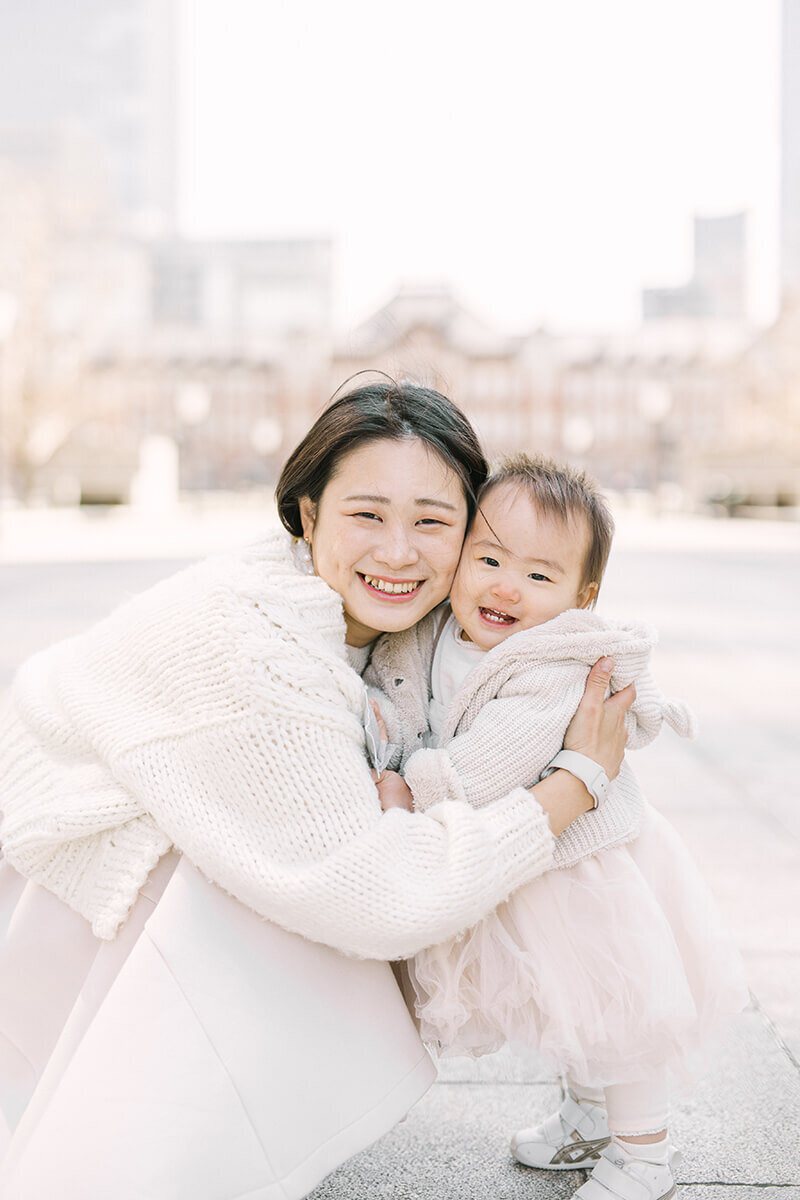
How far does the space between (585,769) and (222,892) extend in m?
0.55

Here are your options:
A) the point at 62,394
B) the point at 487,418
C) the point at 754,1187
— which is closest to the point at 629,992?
the point at 754,1187

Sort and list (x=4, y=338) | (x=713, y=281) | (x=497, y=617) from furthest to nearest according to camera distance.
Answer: (x=713, y=281)
(x=4, y=338)
(x=497, y=617)

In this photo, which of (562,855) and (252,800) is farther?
(562,855)

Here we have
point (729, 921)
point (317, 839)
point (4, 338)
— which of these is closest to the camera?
point (317, 839)

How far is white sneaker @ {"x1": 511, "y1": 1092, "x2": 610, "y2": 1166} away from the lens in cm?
201

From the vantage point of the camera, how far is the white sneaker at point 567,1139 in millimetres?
2010

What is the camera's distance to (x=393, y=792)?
1.69 m

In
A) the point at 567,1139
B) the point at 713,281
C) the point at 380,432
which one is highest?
the point at 713,281

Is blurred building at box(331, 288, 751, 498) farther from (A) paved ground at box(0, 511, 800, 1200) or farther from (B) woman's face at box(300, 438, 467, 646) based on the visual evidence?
(B) woman's face at box(300, 438, 467, 646)

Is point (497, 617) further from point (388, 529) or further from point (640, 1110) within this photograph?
point (640, 1110)

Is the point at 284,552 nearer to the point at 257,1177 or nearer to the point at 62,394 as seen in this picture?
the point at 257,1177

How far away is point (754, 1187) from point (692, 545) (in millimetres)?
14538

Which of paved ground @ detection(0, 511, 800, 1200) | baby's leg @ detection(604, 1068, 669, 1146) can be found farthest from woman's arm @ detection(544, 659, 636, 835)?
paved ground @ detection(0, 511, 800, 1200)

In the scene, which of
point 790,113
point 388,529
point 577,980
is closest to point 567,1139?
point 577,980
